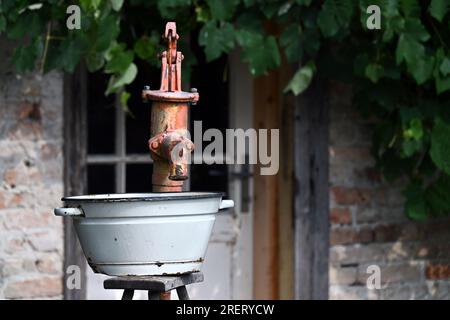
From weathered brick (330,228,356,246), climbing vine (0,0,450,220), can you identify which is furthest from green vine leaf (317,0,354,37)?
weathered brick (330,228,356,246)

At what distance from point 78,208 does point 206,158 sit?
2.05m

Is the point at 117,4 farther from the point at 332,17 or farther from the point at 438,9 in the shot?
the point at 438,9

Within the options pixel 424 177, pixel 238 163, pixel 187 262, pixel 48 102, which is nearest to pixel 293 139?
pixel 238 163

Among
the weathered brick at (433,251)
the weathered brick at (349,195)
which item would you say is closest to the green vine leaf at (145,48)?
the weathered brick at (349,195)

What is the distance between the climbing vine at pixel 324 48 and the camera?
336cm

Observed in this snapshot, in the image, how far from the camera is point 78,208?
2.06m

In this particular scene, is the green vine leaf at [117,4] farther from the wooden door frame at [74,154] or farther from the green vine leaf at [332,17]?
the green vine leaf at [332,17]

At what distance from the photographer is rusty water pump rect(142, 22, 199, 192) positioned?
220 cm

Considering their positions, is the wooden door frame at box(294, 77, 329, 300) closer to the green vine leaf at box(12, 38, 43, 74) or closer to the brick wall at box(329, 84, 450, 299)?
the brick wall at box(329, 84, 450, 299)

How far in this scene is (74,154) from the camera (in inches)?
144

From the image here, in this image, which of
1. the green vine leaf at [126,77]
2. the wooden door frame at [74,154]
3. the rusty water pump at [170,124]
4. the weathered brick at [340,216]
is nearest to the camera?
the rusty water pump at [170,124]

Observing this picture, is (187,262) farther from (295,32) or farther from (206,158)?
(206,158)

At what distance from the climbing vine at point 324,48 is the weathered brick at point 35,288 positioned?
0.72m

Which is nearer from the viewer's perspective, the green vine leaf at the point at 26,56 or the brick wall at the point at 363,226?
the green vine leaf at the point at 26,56
